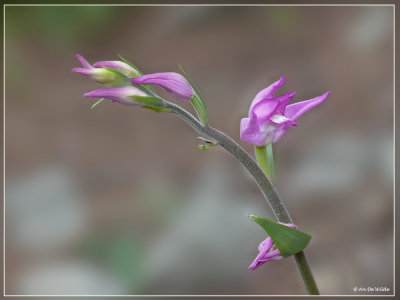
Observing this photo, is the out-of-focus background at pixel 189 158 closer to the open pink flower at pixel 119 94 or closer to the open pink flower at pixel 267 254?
the open pink flower at pixel 267 254

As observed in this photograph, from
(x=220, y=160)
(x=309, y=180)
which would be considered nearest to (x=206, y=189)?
(x=220, y=160)

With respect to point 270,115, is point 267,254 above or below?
below

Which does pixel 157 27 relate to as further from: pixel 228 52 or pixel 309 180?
pixel 309 180

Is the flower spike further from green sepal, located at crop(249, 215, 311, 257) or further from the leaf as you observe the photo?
green sepal, located at crop(249, 215, 311, 257)

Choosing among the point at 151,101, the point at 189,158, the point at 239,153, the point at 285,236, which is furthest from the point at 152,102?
the point at 189,158

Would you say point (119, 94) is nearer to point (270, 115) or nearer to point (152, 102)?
point (152, 102)

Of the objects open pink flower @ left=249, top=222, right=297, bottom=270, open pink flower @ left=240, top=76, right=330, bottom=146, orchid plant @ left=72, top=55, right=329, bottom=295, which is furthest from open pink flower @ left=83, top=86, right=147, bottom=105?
open pink flower @ left=249, top=222, right=297, bottom=270
